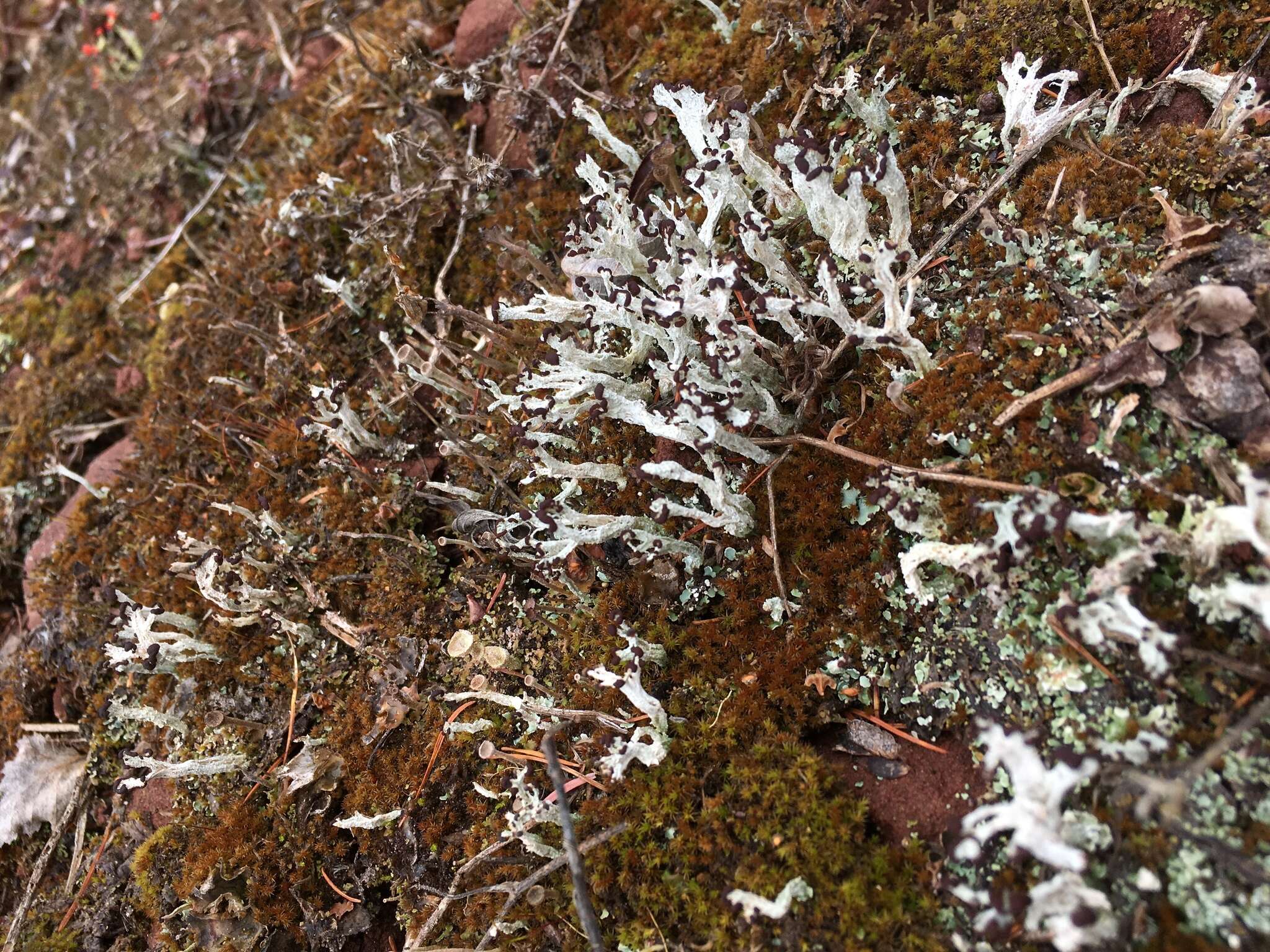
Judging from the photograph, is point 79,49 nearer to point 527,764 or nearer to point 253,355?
point 253,355

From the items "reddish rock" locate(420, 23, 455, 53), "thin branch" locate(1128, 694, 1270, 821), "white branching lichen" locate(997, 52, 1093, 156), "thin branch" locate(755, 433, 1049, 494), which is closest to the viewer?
"thin branch" locate(1128, 694, 1270, 821)

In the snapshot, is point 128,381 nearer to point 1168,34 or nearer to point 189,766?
point 189,766

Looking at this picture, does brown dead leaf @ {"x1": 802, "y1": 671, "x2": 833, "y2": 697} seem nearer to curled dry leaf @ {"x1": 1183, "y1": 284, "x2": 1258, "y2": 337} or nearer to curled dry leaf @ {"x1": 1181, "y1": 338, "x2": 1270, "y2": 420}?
curled dry leaf @ {"x1": 1181, "y1": 338, "x2": 1270, "y2": 420}

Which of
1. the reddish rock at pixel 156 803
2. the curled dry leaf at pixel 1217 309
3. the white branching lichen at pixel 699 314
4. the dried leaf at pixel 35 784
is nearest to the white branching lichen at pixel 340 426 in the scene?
the white branching lichen at pixel 699 314

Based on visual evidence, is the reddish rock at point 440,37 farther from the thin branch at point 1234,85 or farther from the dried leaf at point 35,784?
the dried leaf at point 35,784

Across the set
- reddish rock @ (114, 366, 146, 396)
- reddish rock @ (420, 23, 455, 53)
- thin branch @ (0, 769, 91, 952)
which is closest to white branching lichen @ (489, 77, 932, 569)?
reddish rock @ (420, 23, 455, 53)

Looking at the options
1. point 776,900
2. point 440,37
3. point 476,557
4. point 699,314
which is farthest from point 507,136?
point 776,900

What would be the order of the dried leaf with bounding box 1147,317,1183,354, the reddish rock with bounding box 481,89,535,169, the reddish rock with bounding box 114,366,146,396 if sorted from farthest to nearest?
the reddish rock with bounding box 114,366,146,396, the reddish rock with bounding box 481,89,535,169, the dried leaf with bounding box 1147,317,1183,354
